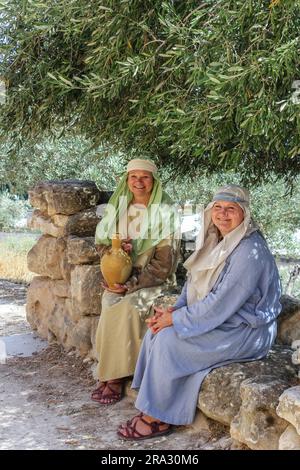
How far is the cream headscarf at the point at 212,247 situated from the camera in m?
3.87

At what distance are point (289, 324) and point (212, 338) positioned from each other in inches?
37.1

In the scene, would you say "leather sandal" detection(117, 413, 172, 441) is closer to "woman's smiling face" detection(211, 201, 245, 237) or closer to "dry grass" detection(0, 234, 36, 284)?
"woman's smiling face" detection(211, 201, 245, 237)

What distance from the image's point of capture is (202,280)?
4.02 metres

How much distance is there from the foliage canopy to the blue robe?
2.33 feet

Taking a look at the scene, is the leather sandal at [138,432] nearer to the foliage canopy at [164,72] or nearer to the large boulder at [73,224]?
the foliage canopy at [164,72]

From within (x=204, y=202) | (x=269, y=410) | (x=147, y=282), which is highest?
(x=204, y=202)

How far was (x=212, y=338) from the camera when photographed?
12.2ft
